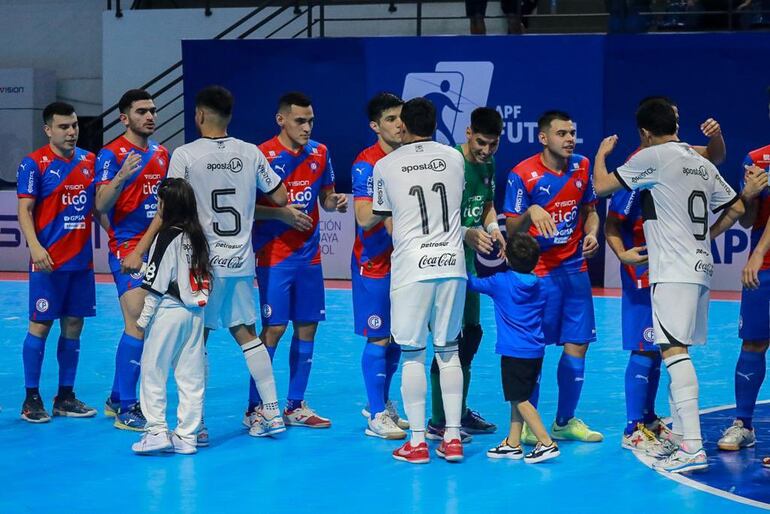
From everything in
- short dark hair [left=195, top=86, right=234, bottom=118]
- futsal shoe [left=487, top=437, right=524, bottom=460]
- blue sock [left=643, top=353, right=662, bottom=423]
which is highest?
short dark hair [left=195, top=86, right=234, bottom=118]

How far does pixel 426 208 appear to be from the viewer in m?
7.12

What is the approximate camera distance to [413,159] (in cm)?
714

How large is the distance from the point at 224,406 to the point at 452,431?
7.91ft

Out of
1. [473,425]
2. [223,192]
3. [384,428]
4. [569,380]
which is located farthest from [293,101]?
[569,380]

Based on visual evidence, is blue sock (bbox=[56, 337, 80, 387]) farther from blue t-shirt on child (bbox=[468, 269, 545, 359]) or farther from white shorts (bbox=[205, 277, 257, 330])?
blue t-shirt on child (bbox=[468, 269, 545, 359])

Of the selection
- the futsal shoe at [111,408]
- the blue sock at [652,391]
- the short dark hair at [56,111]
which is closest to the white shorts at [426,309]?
the blue sock at [652,391]

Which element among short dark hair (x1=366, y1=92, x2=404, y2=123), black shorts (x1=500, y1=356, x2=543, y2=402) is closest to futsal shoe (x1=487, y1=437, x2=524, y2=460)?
black shorts (x1=500, y1=356, x2=543, y2=402)

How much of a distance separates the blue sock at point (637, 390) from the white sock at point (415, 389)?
4.70ft

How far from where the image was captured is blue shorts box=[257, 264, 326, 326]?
823 centimetres

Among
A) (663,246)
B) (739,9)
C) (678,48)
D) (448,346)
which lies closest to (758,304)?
(663,246)

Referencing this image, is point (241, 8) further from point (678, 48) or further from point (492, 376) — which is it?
point (492, 376)

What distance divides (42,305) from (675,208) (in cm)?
461

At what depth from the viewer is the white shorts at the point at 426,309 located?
711 centimetres

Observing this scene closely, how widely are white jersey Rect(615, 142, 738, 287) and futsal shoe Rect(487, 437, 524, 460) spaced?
55.0 inches
